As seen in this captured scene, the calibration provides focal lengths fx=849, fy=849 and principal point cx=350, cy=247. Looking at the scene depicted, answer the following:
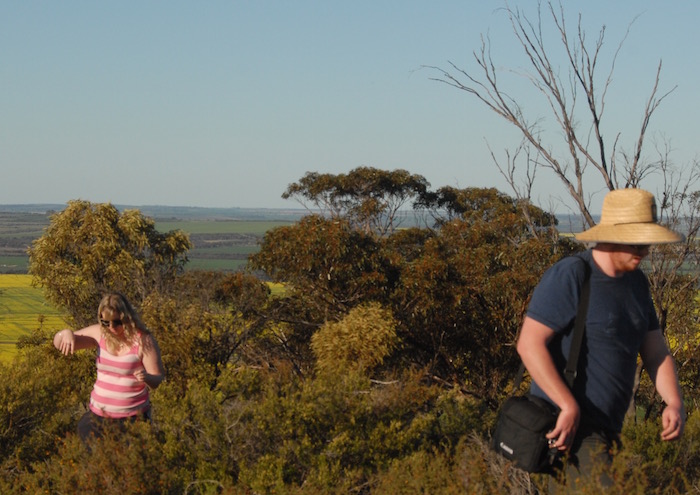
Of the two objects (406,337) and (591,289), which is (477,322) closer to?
(406,337)

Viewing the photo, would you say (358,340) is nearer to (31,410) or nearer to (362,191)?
(31,410)

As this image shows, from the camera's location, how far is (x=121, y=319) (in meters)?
4.48

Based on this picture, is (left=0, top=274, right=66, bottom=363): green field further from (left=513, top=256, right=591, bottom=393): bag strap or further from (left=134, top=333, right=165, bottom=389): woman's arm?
(left=513, top=256, right=591, bottom=393): bag strap

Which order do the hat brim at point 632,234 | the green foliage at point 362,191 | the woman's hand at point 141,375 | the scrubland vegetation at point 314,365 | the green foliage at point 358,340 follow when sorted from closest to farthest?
the hat brim at point 632,234 < the woman's hand at point 141,375 < the scrubland vegetation at point 314,365 < the green foliage at point 358,340 < the green foliage at point 362,191

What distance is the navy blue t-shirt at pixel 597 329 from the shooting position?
2.95 m

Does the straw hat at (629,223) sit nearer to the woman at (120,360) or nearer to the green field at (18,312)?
the woman at (120,360)

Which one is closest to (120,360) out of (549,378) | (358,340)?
(549,378)

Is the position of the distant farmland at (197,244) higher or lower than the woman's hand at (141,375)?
lower

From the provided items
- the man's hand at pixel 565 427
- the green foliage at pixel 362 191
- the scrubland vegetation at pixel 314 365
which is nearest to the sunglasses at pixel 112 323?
the scrubland vegetation at pixel 314 365

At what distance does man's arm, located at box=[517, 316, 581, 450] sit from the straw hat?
16.3 inches

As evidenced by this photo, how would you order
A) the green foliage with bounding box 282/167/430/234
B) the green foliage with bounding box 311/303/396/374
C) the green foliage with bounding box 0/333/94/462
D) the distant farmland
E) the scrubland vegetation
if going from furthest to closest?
the distant farmland < the green foliage with bounding box 282/167/430/234 < the green foliage with bounding box 311/303/396/374 < the green foliage with bounding box 0/333/94/462 < the scrubland vegetation

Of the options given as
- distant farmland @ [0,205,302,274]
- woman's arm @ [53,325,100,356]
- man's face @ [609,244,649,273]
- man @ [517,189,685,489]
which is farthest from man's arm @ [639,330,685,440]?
distant farmland @ [0,205,302,274]

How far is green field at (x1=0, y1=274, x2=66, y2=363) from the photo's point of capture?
36519mm

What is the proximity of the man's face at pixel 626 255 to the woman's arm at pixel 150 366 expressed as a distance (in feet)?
8.13
